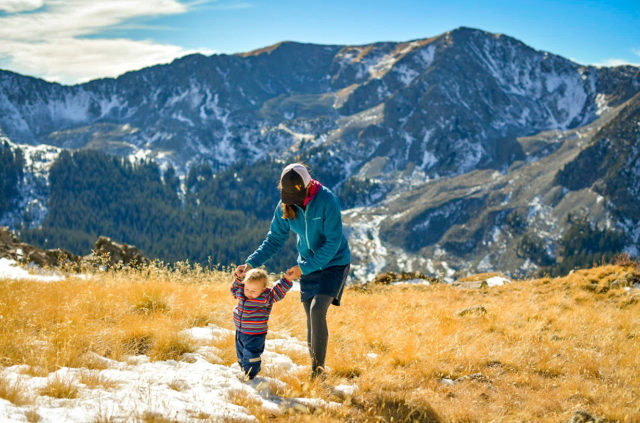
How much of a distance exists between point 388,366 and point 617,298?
8514mm

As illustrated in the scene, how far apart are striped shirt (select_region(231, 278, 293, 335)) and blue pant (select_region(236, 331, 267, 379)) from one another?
0.26 feet

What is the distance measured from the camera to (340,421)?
4.37m

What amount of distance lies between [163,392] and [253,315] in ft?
4.95

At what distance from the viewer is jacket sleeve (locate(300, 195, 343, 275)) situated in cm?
533

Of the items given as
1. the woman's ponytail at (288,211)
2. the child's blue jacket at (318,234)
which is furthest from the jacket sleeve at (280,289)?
the woman's ponytail at (288,211)

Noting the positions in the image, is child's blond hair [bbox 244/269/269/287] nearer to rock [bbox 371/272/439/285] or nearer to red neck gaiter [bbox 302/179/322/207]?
red neck gaiter [bbox 302/179/322/207]

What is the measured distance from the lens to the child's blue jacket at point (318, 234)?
534cm

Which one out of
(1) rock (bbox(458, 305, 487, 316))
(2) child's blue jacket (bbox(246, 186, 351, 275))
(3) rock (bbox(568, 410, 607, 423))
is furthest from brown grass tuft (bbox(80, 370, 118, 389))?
(1) rock (bbox(458, 305, 487, 316))

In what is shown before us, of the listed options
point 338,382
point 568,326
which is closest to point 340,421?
point 338,382

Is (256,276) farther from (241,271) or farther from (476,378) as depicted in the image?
(476,378)

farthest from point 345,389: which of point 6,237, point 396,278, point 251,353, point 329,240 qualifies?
point 6,237

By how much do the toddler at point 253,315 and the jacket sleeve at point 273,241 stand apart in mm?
342

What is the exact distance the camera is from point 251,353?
550cm

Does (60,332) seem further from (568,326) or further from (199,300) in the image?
(568,326)
